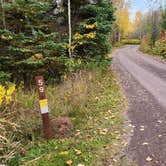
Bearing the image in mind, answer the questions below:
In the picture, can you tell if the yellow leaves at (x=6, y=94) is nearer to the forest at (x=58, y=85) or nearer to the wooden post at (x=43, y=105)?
the forest at (x=58, y=85)

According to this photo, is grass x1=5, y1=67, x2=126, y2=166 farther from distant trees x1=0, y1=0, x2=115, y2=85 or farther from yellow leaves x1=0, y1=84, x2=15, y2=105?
distant trees x1=0, y1=0, x2=115, y2=85

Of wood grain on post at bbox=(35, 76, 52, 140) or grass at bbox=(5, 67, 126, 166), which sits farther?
wood grain on post at bbox=(35, 76, 52, 140)

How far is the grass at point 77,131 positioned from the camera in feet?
13.1

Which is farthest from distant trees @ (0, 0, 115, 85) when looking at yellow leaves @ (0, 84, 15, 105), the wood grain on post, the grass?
the wood grain on post

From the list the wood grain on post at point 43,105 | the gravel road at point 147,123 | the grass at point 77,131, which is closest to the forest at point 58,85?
the grass at point 77,131

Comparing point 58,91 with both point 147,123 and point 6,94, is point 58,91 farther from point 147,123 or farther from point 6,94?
point 147,123

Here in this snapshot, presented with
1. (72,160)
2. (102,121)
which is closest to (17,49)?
(102,121)

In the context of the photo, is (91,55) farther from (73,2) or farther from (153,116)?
(153,116)

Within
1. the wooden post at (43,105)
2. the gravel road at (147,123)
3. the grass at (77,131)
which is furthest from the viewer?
the wooden post at (43,105)

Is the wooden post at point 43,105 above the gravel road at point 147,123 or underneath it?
above

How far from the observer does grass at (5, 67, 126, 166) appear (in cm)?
400

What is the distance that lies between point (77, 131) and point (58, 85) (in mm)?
3822

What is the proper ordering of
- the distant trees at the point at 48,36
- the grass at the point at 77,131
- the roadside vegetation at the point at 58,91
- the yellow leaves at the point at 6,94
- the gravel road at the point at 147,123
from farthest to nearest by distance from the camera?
Result: the distant trees at the point at 48,36, the yellow leaves at the point at 6,94, the roadside vegetation at the point at 58,91, the gravel road at the point at 147,123, the grass at the point at 77,131

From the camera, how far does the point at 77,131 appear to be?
16.5ft
